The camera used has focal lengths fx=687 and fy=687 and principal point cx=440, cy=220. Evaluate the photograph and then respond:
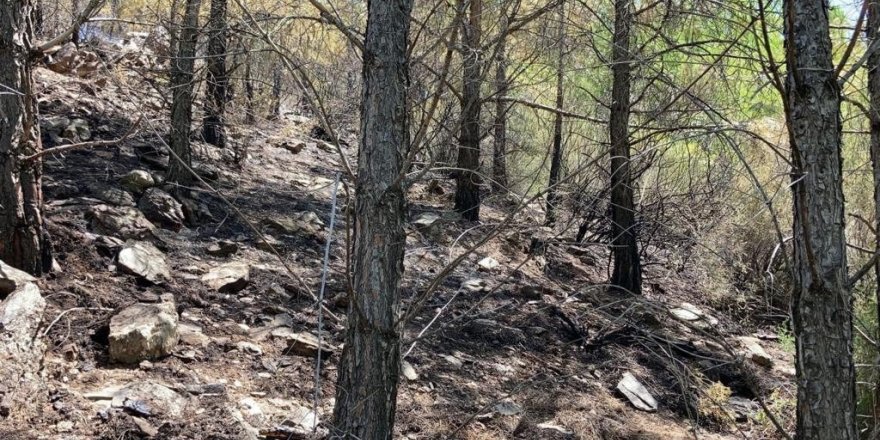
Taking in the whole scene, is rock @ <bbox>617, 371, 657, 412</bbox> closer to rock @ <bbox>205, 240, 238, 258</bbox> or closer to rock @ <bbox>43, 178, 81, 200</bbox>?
rock @ <bbox>205, 240, 238, 258</bbox>

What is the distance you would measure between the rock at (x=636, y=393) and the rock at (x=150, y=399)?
11.1 ft

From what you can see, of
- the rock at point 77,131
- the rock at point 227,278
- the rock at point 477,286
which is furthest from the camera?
the rock at point 77,131

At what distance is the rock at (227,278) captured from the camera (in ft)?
17.0

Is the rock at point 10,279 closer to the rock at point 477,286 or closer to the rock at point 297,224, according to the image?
the rock at point 297,224

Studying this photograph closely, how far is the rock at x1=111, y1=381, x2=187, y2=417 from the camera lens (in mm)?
3385

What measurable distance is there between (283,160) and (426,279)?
434cm

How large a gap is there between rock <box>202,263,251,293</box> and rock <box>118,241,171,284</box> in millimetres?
309

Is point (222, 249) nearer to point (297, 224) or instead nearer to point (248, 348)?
point (297, 224)

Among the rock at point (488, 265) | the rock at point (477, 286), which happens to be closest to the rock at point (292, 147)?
the rock at point (488, 265)

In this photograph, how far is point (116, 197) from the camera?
5973 mm

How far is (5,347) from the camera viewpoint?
3.39 metres

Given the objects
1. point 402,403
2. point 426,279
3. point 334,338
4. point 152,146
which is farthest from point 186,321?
point 152,146

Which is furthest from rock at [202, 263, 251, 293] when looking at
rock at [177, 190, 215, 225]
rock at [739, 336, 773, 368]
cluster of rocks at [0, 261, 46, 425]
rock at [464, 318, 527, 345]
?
rock at [739, 336, 773, 368]

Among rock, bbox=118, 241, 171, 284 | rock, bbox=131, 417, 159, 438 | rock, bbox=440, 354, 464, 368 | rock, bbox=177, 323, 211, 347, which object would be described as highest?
rock, bbox=118, 241, 171, 284
